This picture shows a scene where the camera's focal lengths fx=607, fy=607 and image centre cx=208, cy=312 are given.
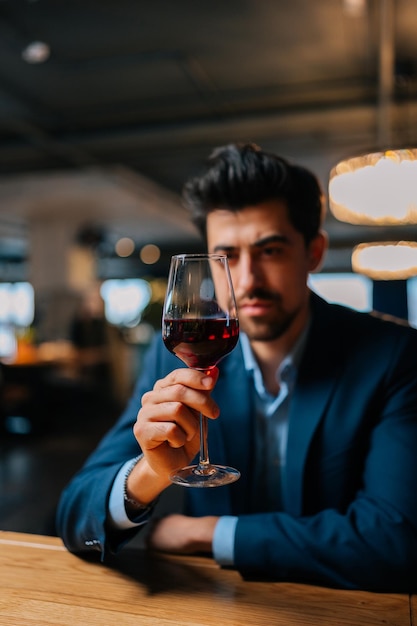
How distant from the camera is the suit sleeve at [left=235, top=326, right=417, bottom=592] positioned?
108 cm

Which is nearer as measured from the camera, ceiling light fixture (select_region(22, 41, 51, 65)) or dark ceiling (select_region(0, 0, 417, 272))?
dark ceiling (select_region(0, 0, 417, 272))

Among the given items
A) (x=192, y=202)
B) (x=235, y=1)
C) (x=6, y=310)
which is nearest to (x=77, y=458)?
(x=235, y=1)

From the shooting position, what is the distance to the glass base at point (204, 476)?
0.93 meters

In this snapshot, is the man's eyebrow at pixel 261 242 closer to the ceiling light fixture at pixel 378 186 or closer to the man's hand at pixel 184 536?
the man's hand at pixel 184 536

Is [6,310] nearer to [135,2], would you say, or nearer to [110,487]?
[135,2]

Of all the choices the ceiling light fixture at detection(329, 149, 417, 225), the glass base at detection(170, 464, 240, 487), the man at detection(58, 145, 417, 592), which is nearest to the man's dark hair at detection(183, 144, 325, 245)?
the man at detection(58, 145, 417, 592)

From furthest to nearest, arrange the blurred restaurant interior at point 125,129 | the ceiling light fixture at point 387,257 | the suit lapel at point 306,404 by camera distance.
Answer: the ceiling light fixture at point 387,257 < the blurred restaurant interior at point 125,129 < the suit lapel at point 306,404

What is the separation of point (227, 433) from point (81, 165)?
6.98 m

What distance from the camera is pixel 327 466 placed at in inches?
55.3

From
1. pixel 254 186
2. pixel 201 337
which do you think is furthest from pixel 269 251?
pixel 201 337

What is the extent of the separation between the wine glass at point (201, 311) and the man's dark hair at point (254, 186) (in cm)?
57

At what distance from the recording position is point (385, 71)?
475cm

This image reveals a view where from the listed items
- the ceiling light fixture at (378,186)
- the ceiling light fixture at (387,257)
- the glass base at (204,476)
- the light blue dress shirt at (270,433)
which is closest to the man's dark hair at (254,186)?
the light blue dress shirt at (270,433)

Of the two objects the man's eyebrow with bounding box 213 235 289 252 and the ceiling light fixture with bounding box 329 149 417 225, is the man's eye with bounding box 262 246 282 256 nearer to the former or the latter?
the man's eyebrow with bounding box 213 235 289 252
